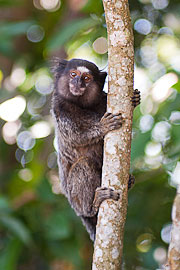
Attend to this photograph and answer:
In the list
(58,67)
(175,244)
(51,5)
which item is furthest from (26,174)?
(175,244)

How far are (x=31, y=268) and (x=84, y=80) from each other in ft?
9.74

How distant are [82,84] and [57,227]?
65.3 inches

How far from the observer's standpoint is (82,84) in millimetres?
4117

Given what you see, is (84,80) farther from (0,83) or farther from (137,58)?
(0,83)

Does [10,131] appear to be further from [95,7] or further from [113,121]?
[113,121]

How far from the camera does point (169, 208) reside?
5.00m

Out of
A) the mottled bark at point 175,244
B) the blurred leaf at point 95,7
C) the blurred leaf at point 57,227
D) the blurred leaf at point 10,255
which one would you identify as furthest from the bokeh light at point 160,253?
the mottled bark at point 175,244

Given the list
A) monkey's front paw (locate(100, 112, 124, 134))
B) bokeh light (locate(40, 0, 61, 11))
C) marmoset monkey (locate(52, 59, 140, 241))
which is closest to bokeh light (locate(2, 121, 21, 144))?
bokeh light (locate(40, 0, 61, 11))

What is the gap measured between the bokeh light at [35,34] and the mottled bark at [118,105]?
151 inches

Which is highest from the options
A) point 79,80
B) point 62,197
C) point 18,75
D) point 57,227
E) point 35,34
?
point 35,34

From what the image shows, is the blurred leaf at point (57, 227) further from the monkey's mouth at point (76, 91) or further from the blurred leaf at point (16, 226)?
the monkey's mouth at point (76, 91)

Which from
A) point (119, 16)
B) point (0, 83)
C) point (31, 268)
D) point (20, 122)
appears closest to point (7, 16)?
point (0, 83)

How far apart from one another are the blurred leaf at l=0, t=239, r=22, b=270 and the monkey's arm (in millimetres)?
1778

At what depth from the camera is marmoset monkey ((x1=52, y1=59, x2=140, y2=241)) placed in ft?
12.7
